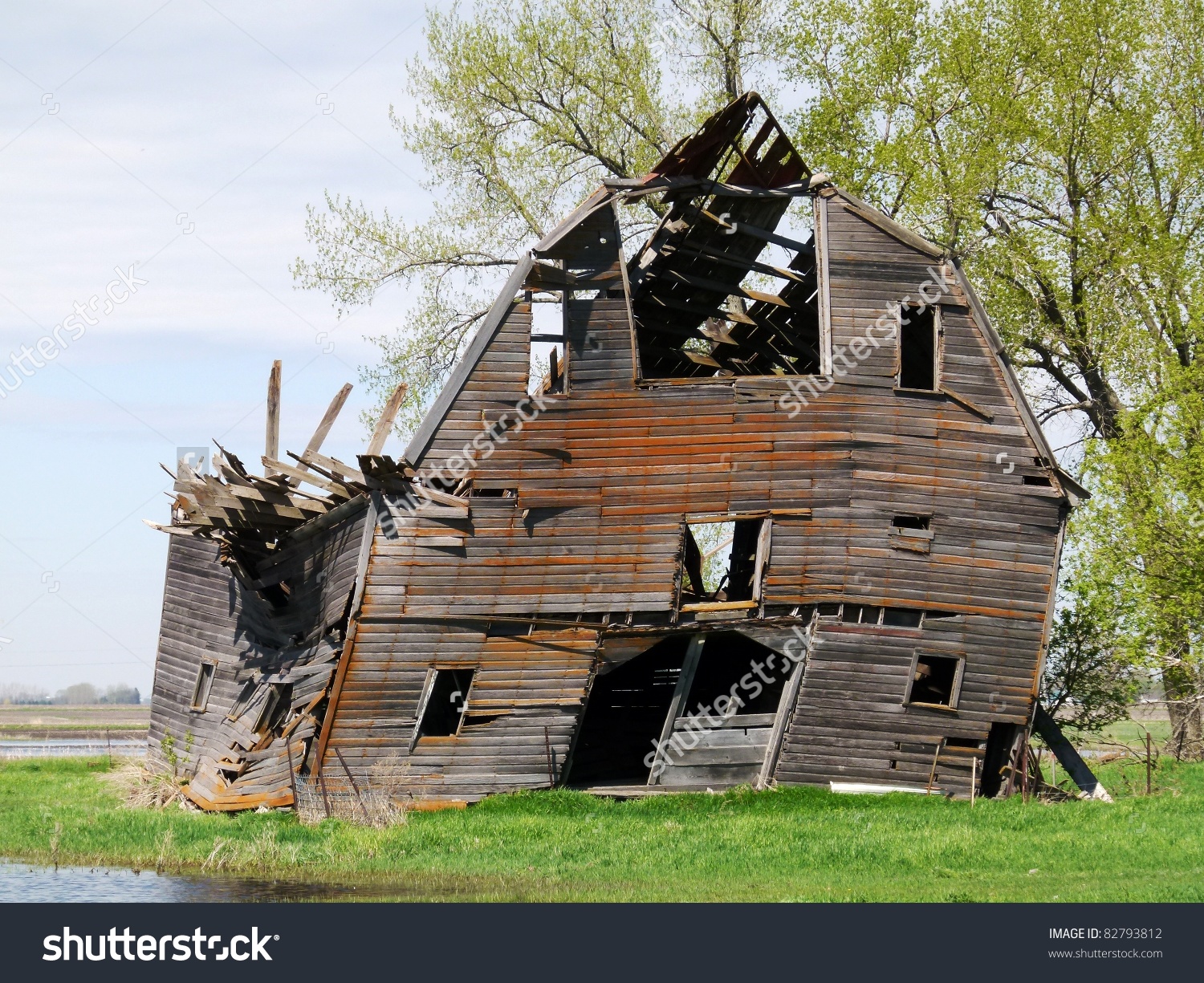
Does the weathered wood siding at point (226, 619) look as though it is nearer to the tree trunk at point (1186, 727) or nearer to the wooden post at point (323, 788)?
the wooden post at point (323, 788)

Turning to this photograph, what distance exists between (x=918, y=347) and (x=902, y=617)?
6.73 metres

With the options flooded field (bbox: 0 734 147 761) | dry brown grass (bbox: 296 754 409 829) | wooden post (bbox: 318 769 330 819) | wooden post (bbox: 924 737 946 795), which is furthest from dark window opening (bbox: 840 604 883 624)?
flooded field (bbox: 0 734 147 761)

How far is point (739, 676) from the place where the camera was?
28.5m

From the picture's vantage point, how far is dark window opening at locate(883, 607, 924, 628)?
23.7 m

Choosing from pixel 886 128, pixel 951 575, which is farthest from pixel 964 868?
pixel 886 128

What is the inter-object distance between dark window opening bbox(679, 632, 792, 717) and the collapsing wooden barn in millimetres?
2833

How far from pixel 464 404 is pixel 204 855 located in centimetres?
826

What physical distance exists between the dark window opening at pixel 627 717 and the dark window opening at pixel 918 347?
7.39 m

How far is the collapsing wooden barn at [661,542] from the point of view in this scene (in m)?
22.4

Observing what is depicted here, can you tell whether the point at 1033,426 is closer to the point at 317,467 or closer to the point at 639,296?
the point at 639,296

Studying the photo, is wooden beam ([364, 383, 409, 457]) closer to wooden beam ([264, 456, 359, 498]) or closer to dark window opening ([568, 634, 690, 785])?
wooden beam ([264, 456, 359, 498])

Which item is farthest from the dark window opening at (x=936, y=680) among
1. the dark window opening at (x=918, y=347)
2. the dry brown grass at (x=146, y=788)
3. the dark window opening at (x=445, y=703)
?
the dry brown grass at (x=146, y=788)

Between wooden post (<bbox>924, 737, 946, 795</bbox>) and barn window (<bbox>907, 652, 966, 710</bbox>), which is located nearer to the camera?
wooden post (<bbox>924, 737, 946, 795</bbox>)

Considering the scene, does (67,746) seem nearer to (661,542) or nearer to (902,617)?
(661,542)
